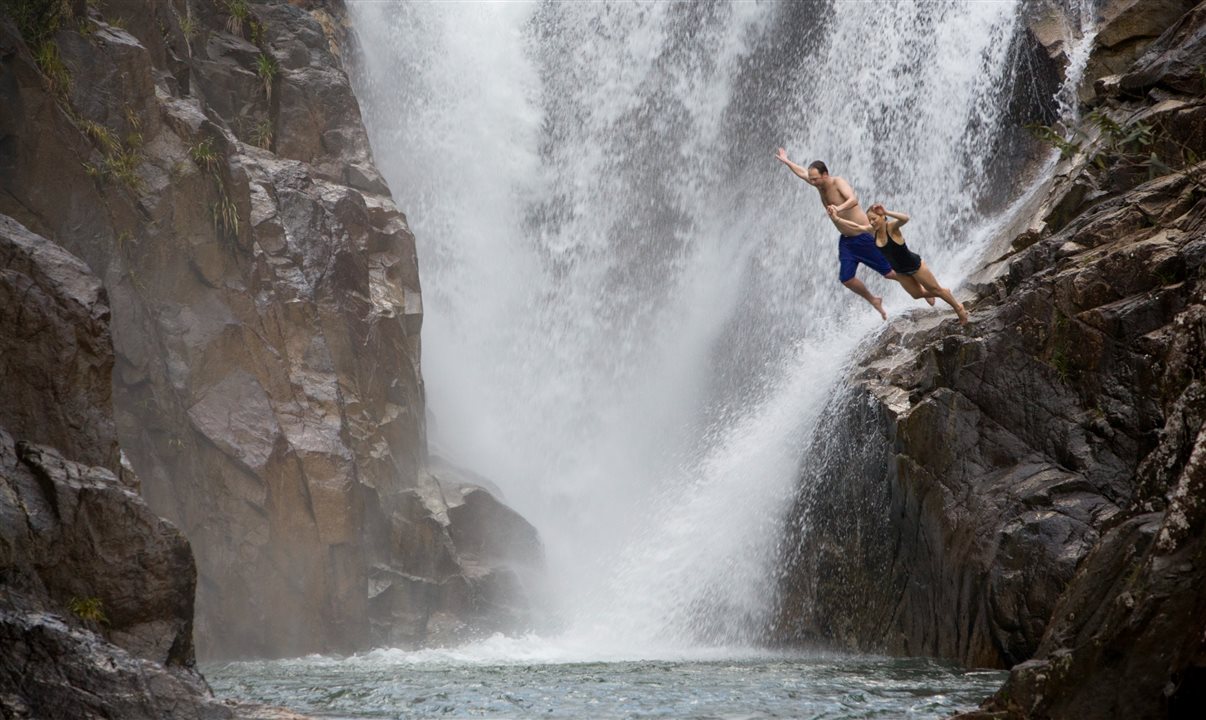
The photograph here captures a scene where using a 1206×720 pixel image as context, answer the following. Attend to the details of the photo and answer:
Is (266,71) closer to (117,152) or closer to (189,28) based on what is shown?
(189,28)

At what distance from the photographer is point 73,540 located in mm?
8070

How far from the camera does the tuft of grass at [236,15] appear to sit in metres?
20.2

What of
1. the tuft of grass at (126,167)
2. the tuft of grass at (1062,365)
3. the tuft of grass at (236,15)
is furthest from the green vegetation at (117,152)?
the tuft of grass at (1062,365)

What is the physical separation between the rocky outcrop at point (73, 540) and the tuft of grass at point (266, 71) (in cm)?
1168

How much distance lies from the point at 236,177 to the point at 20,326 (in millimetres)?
8489

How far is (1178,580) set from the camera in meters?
5.20

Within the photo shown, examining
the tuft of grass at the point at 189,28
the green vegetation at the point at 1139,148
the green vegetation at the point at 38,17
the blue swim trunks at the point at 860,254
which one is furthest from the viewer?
the tuft of grass at the point at 189,28

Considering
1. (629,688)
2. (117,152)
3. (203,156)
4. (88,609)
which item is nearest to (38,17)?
(117,152)

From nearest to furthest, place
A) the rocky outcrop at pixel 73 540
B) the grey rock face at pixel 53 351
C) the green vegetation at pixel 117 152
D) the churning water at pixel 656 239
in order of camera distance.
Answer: the rocky outcrop at pixel 73 540 → the grey rock face at pixel 53 351 → the green vegetation at pixel 117 152 → the churning water at pixel 656 239

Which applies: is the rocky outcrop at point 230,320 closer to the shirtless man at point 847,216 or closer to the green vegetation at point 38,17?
the green vegetation at point 38,17

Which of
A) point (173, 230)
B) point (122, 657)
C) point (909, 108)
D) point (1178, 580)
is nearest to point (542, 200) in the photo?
point (909, 108)

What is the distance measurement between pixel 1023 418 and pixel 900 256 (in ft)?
7.45

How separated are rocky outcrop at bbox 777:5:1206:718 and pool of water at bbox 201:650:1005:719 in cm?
102

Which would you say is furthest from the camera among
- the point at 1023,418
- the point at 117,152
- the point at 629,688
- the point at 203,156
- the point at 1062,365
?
the point at 203,156
